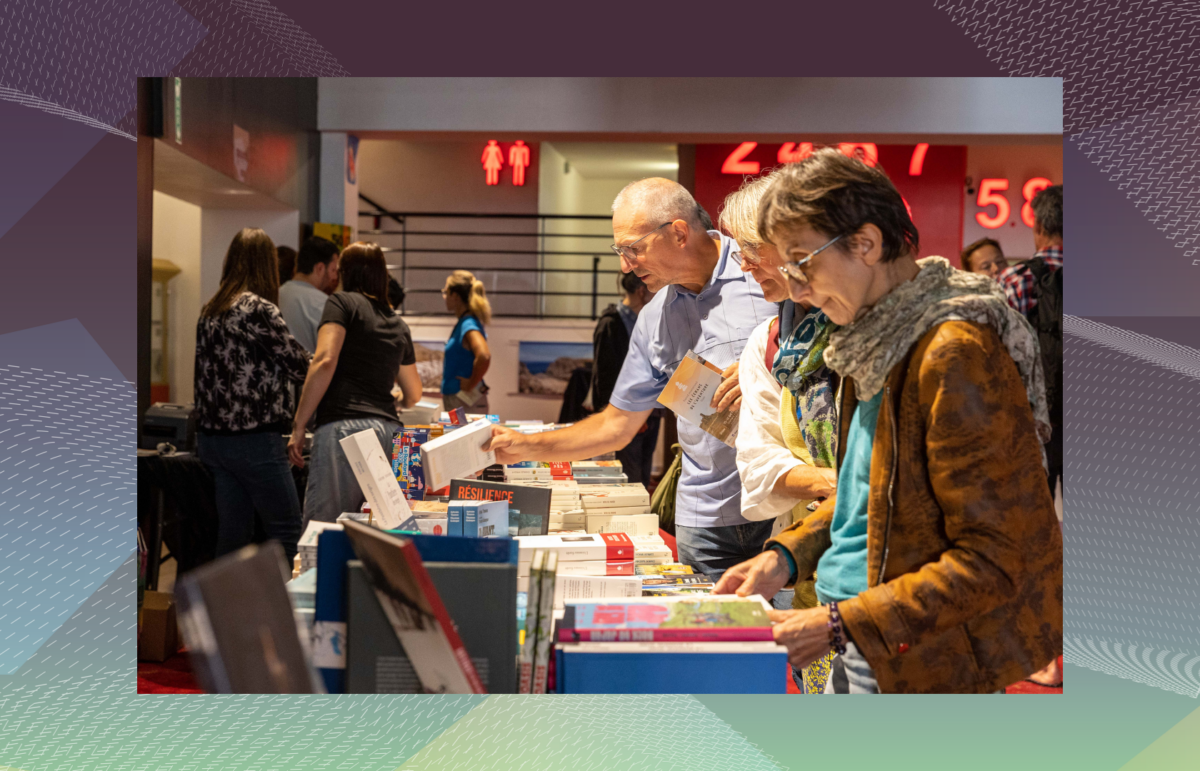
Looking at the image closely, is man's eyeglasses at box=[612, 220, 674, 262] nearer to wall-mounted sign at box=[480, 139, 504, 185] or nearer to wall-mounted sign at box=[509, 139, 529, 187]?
wall-mounted sign at box=[480, 139, 504, 185]

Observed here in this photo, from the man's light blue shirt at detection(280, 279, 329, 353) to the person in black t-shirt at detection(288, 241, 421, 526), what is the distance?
3.47 feet

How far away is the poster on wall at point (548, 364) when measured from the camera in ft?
28.8

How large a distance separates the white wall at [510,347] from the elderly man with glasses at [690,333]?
6203 millimetres

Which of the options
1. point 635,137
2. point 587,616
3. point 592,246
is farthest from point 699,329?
point 592,246

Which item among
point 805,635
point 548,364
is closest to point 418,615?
point 805,635

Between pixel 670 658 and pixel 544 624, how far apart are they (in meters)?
0.19

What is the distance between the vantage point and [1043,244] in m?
3.33

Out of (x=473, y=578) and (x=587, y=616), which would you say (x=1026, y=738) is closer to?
(x=587, y=616)

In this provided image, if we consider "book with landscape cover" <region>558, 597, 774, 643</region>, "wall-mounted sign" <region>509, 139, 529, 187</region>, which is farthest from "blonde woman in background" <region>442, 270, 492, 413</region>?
"wall-mounted sign" <region>509, 139, 529, 187</region>

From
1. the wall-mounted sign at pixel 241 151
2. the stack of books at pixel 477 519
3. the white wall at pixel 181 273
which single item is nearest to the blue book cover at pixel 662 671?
the stack of books at pixel 477 519

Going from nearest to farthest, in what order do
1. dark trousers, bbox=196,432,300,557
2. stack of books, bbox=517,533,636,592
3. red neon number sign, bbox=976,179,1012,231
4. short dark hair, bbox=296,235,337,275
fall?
stack of books, bbox=517,533,636,592
dark trousers, bbox=196,432,300,557
short dark hair, bbox=296,235,337,275
red neon number sign, bbox=976,179,1012,231

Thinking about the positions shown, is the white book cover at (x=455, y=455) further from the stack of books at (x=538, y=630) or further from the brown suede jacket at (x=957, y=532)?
the brown suede jacket at (x=957, y=532)

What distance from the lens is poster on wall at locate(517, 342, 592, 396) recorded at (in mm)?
8766

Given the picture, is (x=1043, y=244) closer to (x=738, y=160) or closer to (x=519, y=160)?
(x=738, y=160)
